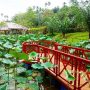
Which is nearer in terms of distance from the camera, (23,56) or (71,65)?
(23,56)

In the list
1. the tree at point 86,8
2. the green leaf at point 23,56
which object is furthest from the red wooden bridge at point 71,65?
the tree at point 86,8

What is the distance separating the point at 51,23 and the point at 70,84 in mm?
33581

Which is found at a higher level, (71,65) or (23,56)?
(23,56)

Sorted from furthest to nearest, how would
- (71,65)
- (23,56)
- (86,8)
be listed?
1. (86,8)
2. (71,65)
3. (23,56)

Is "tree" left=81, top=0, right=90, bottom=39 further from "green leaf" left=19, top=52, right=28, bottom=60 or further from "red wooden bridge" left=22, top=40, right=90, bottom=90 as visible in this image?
"green leaf" left=19, top=52, right=28, bottom=60

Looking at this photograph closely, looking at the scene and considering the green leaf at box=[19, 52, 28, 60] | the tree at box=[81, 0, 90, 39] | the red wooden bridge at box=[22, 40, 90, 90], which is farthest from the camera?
the tree at box=[81, 0, 90, 39]

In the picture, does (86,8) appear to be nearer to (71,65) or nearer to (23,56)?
(71,65)

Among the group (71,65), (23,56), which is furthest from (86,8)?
(23,56)

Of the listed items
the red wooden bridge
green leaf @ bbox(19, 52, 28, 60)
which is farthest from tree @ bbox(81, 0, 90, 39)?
green leaf @ bbox(19, 52, 28, 60)

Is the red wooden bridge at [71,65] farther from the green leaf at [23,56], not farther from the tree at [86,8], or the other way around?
the tree at [86,8]

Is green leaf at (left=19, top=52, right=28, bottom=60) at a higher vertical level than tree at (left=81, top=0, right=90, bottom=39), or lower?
lower

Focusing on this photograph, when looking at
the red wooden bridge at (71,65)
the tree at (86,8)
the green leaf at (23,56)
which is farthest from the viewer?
the tree at (86,8)

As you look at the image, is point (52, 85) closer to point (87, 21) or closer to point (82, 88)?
point (82, 88)

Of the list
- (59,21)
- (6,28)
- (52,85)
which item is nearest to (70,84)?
(52,85)
